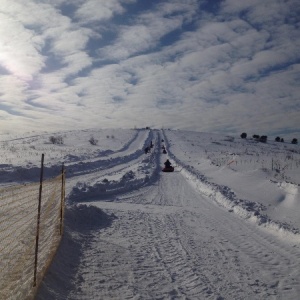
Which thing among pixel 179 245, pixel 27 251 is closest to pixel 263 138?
pixel 179 245

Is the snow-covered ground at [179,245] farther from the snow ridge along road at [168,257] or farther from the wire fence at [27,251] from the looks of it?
the wire fence at [27,251]

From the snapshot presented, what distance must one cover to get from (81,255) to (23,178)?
12.8 meters

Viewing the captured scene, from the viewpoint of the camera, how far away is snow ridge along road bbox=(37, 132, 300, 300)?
5.96 meters

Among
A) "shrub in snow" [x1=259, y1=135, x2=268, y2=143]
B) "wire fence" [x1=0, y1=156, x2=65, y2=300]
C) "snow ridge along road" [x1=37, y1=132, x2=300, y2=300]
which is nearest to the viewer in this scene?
"wire fence" [x1=0, y1=156, x2=65, y2=300]

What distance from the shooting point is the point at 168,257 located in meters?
7.58

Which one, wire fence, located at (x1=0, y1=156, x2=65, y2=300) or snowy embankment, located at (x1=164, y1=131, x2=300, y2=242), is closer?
wire fence, located at (x1=0, y1=156, x2=65, y2=300)

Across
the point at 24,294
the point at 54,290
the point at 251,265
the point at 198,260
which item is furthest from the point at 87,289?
the point at 251,265

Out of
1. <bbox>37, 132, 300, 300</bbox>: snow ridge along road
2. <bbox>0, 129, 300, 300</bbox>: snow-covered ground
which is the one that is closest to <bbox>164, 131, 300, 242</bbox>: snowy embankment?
<bbox>0, 129, 300, 300</bbox>: snow-covered ground

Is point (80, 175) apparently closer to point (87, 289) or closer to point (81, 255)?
point (81, 255)

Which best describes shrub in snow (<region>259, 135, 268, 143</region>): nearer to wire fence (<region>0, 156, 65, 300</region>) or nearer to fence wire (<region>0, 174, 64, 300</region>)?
fence wire (<region>0, 174, 64, 300</region>)

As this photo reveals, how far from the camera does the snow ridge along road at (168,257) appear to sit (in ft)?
19.5

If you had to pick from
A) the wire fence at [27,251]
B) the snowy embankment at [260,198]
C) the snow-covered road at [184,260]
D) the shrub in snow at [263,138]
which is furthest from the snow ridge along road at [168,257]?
the shrub in snow at [263,138]

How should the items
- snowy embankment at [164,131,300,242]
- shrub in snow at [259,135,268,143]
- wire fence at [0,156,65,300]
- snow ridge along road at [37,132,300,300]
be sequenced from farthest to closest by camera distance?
shrub in snow at [259,135,268,143]
snowy embankment at [164,131,300,242]
snow ridge along road at [37,132,300,300]
wire fence at [0,156,65,300]

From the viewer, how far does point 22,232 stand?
857 cm
